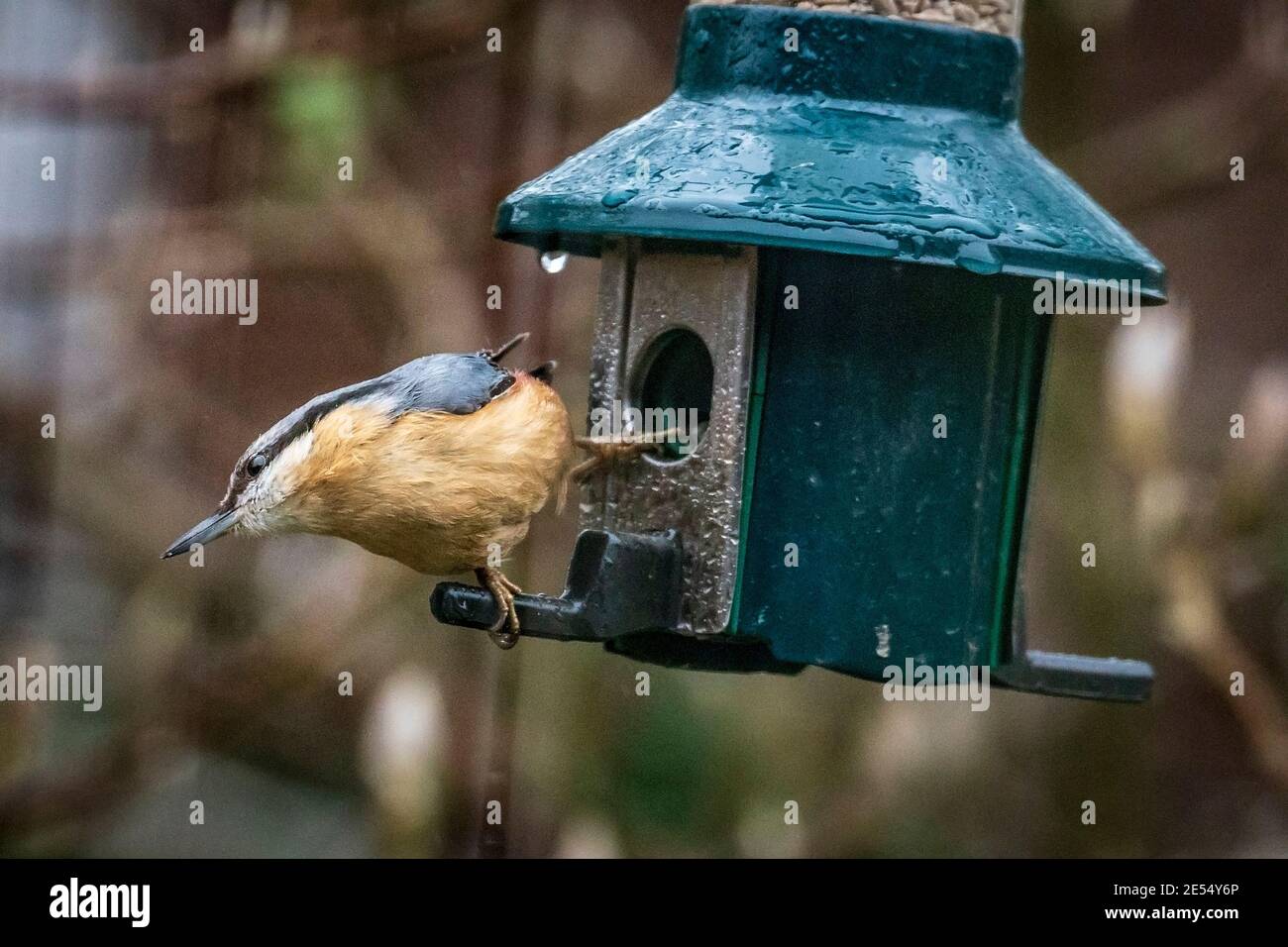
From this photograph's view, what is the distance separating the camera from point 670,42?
5.81m

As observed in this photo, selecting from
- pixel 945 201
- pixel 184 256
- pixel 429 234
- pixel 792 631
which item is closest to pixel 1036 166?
pixel 945 201

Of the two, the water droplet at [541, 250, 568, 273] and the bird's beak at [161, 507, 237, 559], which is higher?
the water droplet at [541, 250, 568, 273]

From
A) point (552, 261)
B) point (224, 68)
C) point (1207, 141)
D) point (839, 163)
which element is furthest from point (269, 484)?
point (1207, 141)

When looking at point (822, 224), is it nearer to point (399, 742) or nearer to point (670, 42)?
point (399, 742)

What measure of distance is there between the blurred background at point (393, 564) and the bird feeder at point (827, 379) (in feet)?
3.87

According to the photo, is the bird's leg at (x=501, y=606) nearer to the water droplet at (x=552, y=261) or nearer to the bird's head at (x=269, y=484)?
the bird's head at (x=269, y=484)

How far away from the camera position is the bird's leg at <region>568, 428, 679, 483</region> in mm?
3086

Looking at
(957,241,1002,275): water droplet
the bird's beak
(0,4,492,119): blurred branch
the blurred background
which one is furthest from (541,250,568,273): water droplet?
(0,4,492,119): blurred branch

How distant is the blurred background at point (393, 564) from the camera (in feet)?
15.3

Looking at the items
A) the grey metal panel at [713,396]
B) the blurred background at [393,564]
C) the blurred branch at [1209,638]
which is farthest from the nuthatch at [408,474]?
the blurred branch at [1209,638]

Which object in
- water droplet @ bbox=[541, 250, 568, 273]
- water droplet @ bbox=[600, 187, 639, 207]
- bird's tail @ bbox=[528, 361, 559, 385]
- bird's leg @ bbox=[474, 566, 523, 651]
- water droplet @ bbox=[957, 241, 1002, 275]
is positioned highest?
water droplet @ bbox=[600, 187, 639, 207]

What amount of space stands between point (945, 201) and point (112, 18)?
144 inches

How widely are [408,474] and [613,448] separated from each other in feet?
1.27

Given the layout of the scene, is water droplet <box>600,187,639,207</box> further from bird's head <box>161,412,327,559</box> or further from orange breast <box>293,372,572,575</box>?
bird's head <box>161,412,327,559</box>
